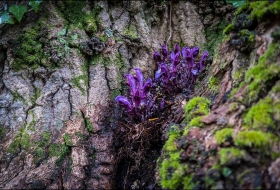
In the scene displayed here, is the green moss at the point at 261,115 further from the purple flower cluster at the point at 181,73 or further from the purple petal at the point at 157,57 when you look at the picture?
the purple petal at the point at 157,57

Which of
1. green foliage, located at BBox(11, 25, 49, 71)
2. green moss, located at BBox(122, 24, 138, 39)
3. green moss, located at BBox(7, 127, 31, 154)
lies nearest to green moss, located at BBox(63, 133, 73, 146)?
green moss, located at BBox(7, 127, 31, 154)

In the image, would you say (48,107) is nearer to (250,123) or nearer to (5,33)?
(5,33)

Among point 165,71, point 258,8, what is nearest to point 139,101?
point 165,71

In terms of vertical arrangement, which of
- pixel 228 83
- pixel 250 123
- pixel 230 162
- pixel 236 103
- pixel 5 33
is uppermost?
pixel 5 33

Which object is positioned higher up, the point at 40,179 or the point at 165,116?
the point at 165,116

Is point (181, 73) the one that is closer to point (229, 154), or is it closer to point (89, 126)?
point (89, 126)

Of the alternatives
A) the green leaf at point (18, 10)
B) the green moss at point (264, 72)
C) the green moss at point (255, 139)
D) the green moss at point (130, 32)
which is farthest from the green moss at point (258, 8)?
the green leaf at point (18, 10)

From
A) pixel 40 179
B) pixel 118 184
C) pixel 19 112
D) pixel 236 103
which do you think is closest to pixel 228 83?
pixel 236 103

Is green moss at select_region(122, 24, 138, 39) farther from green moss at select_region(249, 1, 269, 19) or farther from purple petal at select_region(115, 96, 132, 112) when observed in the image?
green moss at select_region(249, 1, 269, 19)
